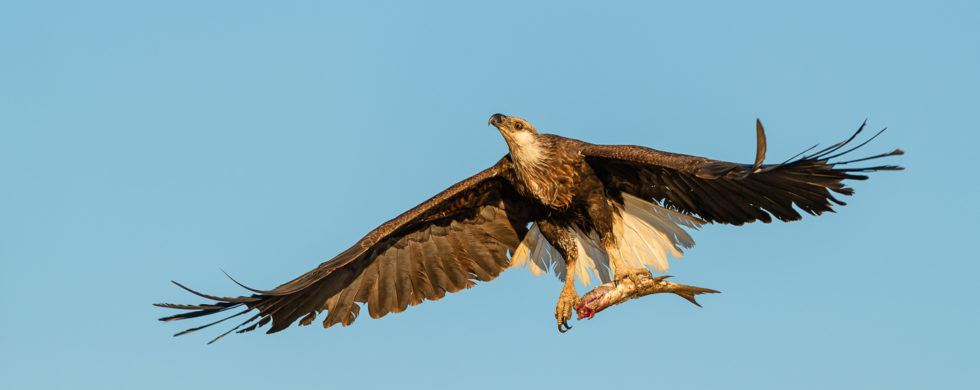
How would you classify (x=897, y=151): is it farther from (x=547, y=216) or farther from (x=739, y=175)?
(x=547, y=216)

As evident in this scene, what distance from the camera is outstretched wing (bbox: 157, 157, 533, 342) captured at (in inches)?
445

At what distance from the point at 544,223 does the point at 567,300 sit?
869 mm

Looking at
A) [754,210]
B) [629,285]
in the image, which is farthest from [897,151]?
[629,285]

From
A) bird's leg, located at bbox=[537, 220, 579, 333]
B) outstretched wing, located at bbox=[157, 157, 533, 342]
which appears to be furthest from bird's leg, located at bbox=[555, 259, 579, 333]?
outstretched wing, located at bbox=[157, 157, 533, 342]

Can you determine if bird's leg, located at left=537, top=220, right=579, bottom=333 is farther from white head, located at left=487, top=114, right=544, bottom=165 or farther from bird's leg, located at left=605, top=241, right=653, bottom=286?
white head, located at left=487, top=114, right=544, bottom=165

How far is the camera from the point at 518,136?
10227 mm

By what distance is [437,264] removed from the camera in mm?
11641

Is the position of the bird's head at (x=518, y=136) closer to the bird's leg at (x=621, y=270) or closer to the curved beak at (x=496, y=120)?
the curved beak at (x=496, y=120)

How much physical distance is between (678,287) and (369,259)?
139 inches

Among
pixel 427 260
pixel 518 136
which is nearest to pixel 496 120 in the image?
pixel 518 136

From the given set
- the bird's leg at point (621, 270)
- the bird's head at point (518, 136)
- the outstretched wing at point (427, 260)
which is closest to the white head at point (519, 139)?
the bird's head at point (518, 136)

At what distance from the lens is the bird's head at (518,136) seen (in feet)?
33.5

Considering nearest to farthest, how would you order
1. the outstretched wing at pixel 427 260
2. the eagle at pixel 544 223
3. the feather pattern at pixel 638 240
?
the eagle at pixel 544 223 → the feather pattern at pixel 638 240 → the outstretched wing at pixel 427 260

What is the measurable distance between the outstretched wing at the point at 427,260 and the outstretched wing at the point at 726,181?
1492mm
